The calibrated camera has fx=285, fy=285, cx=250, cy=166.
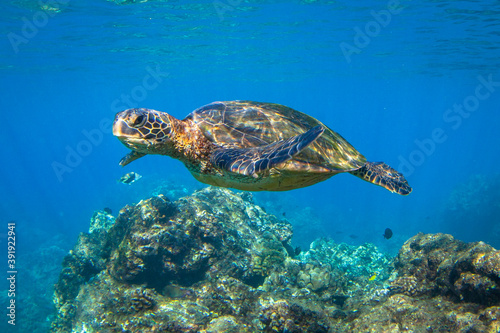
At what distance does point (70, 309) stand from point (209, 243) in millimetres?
5101

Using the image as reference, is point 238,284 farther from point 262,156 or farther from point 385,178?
point 262,156

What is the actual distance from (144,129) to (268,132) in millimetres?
1863

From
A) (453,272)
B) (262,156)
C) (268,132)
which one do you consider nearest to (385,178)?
(453,272)

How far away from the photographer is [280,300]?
16.6 ft

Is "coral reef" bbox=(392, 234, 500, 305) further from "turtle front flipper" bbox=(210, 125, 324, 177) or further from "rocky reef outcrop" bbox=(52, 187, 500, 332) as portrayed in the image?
"turtle front flipper" bbox=(210, 125, 324, 177)

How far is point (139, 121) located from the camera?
3.62 meters

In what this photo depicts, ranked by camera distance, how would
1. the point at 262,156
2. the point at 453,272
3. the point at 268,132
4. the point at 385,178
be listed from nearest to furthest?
the point at 262,156
the point at 268,132
the point at 453,272
the point at 385,178

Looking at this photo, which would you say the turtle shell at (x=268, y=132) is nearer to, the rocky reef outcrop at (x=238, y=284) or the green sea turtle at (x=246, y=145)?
the green sea turtle at (x=246, y=145)

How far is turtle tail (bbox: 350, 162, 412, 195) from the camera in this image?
4.66 metres

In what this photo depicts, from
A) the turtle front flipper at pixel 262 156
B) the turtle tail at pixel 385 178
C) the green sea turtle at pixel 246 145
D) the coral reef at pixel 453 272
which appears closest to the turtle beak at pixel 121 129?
the green sea turtle at pixel 246 145

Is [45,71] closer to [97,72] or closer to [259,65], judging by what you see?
[97,72]

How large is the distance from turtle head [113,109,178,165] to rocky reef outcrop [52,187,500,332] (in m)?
3.27

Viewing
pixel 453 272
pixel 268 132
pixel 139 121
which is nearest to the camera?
pixel 139 121

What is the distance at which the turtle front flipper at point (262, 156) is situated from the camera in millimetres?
2979
